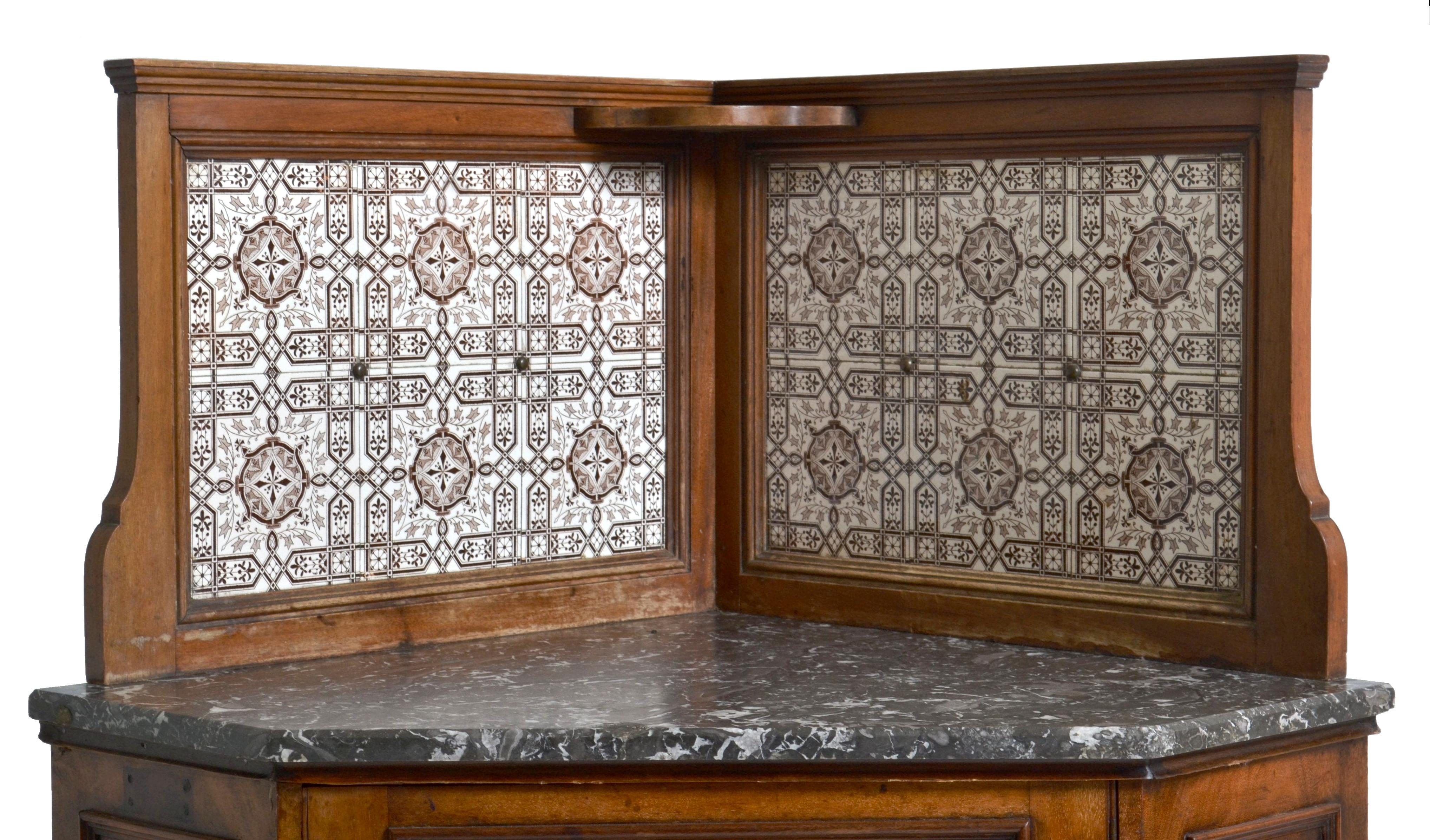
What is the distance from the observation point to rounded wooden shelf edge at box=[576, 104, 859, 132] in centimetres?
290

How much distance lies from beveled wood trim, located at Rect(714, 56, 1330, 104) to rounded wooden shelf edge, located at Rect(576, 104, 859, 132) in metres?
0.06

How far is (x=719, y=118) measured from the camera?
9.53 ft

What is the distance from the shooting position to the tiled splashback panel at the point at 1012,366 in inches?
106

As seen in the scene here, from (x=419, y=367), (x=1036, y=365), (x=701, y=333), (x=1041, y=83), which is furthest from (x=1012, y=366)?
(x=419, y=367)

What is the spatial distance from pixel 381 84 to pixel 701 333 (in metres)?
0.60

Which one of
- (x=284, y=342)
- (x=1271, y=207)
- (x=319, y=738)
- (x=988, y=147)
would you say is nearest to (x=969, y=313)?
(x=988, y=147)

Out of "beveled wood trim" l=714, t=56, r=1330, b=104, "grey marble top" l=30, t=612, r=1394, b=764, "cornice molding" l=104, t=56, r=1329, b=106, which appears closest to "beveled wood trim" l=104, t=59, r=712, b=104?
"cornice molding" l=104, t=56, r=1329, b=106

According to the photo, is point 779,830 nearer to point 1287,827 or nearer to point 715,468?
point 1287,827

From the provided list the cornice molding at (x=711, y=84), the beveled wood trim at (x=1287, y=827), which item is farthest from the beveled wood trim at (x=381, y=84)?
the beveled wood trim at (x=1287, y=827)

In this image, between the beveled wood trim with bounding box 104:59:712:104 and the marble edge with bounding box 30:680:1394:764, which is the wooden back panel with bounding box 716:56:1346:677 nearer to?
the beveled wood trim with bounding box 104:59:712:104

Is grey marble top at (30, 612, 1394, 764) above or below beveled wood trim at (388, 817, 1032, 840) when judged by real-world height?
above

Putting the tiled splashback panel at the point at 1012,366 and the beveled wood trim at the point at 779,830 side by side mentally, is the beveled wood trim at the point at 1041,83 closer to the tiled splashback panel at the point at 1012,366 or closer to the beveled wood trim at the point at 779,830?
the tiled splashback panel at the point at 1012,366

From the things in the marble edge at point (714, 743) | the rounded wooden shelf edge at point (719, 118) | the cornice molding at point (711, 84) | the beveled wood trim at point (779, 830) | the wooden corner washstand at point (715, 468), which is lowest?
the beveled wood trim at point (779, 830)

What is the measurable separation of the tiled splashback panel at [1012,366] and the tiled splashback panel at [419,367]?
22cm
